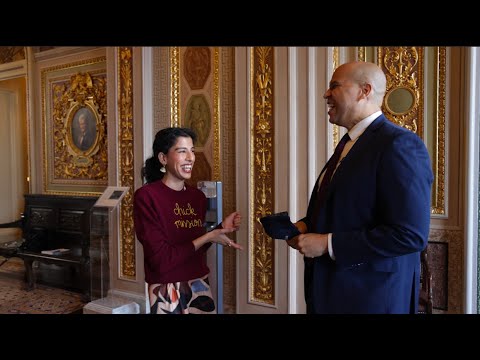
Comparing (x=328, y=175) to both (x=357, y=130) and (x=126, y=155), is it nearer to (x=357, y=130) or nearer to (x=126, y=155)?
(x=357, y=130)

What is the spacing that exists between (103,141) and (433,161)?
3.85 meters

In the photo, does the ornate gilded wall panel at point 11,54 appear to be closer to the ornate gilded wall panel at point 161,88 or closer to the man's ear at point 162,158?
the ornate gilded wall panel at point 161,88

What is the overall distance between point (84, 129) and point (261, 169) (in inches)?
117

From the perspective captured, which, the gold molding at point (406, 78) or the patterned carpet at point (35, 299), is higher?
the gold molding at point (406, 78)

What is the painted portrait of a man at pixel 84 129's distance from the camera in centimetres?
513

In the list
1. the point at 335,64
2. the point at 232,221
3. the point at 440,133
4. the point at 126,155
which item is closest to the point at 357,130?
the point at 232,221

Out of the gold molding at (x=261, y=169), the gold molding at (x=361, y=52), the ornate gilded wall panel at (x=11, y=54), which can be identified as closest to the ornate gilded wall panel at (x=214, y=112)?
the gold molding at (x=261, y=169)

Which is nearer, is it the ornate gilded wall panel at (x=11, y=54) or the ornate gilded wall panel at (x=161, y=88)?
the ornate gilded wall panel at (x=161, y=88)

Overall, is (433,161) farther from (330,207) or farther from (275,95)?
(330,207)

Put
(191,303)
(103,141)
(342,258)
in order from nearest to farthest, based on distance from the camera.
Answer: (342,258), (191,303), (103,141)

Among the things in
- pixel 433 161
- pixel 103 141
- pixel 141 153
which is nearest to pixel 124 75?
pixel 141 153

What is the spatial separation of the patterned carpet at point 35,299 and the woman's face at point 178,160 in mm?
2670

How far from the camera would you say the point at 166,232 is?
2148 mm

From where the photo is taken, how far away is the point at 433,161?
2775mm
